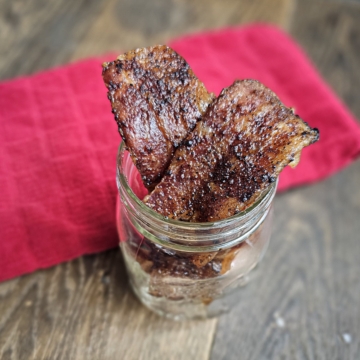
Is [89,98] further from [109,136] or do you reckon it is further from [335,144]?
[335,144]

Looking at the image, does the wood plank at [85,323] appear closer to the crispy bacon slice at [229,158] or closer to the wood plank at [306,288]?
the wood plank at [306,288]

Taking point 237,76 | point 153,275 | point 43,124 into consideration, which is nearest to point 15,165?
point 43,124

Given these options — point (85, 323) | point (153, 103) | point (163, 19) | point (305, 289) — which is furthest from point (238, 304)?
point (163, 19)

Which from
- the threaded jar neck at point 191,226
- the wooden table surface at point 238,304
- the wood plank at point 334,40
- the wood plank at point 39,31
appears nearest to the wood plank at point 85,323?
the wooden table surface at point 238,304

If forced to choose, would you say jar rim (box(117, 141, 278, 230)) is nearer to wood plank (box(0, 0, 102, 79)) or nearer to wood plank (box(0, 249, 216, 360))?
wood plank (box(0, 249, 216, 360))

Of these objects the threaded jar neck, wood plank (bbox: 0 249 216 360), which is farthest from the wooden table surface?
the threaded jar neck
